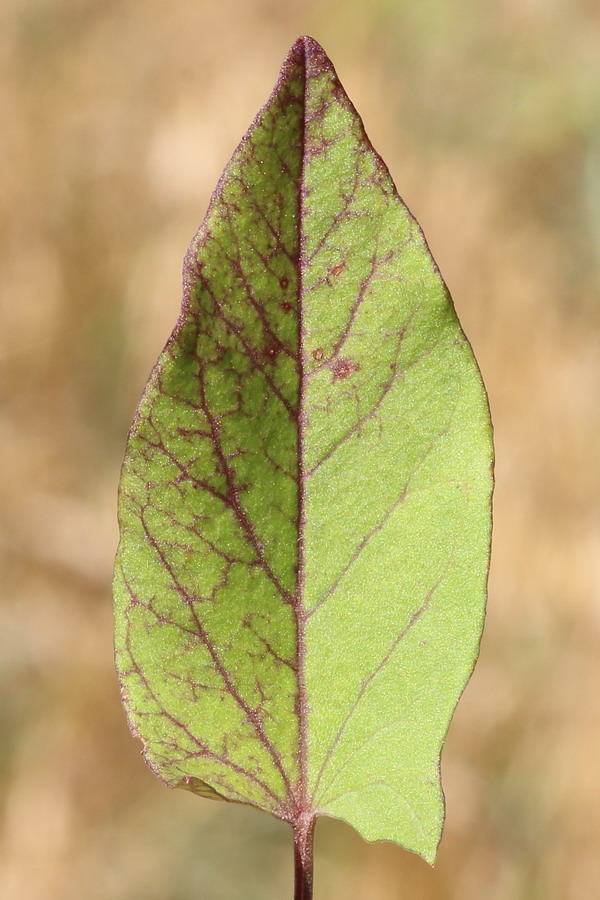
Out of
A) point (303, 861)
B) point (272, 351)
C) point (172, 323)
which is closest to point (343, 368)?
point (272, 351)

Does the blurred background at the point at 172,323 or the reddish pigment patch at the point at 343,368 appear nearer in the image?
the reddish pigment patch at the point at 343,368

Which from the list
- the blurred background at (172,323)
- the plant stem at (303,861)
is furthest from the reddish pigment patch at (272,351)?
the blurred background at (172,323)

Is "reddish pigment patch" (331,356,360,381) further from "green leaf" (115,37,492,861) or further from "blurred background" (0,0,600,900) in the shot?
"blurred background" (0,0,600,900)

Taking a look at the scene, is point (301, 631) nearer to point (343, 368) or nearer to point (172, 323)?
point (343, 368)

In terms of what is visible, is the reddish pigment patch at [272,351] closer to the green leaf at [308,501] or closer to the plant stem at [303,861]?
the green leaf at [308,501]

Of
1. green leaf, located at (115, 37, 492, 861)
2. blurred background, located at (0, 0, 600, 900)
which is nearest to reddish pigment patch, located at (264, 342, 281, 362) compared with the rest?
green leaf, located at (115, 37, 492, 861)

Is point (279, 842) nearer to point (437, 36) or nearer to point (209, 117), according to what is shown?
point (209, 117)
